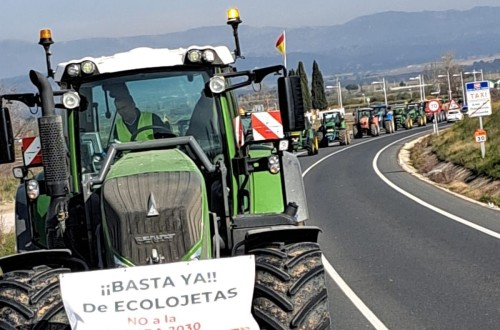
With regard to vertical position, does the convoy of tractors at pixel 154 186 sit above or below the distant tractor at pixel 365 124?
above

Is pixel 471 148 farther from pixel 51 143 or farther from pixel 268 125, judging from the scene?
pixel 51 143

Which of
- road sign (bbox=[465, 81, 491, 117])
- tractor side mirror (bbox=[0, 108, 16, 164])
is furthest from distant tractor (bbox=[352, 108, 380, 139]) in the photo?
tractor side mirror (bbox=[0, 108, 16, 164])

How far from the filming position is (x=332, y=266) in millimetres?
13180

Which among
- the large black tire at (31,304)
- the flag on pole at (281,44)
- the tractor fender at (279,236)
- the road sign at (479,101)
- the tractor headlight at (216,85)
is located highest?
the flag on pole at (281,44)

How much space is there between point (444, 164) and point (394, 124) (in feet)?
129

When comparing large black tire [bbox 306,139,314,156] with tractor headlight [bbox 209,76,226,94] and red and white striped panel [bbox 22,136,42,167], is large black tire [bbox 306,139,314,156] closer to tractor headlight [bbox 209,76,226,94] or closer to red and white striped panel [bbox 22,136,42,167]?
red and white striped panel [bbox 22,136,42,167]

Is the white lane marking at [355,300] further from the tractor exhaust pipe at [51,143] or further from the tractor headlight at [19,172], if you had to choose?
the tractor headlight at [19,172]

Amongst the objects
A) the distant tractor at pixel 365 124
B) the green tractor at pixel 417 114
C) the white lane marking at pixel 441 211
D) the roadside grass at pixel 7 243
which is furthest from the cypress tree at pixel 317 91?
the roadside grass at pixel 7 243

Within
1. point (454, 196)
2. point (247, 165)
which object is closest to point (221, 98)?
point (247, 165)

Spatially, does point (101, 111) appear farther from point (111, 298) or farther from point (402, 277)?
point (402, 277)

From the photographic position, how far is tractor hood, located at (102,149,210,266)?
6.08 meters

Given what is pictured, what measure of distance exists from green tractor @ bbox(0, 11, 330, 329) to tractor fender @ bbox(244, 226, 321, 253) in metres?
0.01

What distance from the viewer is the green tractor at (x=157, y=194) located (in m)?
6.04

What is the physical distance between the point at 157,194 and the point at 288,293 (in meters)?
1.09
